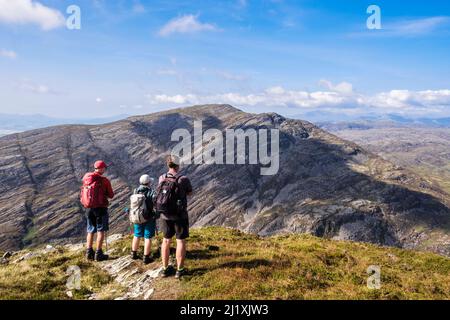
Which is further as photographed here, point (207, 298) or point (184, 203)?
point (184, 203)

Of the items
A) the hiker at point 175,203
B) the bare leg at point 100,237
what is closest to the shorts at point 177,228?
the hiker at point 175,203

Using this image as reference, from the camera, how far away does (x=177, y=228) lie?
48.0 ft

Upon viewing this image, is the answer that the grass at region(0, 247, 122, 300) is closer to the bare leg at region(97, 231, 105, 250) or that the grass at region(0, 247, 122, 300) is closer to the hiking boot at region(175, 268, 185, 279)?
the bare leg at region(97, 231, 105, 250)

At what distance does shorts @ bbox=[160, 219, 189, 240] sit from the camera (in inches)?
575

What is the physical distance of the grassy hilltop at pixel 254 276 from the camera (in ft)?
44.5

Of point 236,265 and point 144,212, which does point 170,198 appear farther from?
point 236,265

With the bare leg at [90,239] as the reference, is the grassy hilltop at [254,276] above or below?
below

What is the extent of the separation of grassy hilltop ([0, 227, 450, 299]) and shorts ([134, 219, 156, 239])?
53.6 inches

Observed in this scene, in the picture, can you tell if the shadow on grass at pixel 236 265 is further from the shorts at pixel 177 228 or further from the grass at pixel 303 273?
the shorts at pixel 177 228

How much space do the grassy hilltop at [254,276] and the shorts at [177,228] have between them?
179 cm
